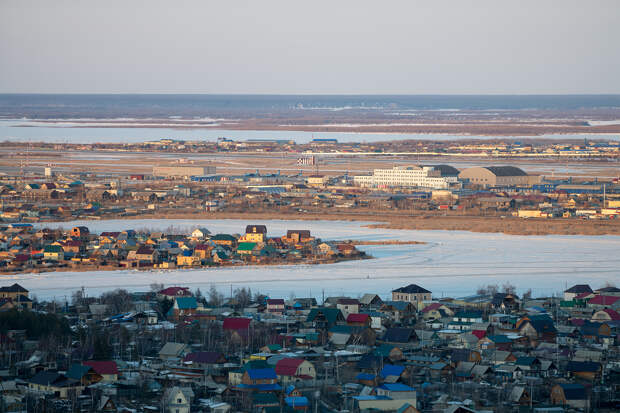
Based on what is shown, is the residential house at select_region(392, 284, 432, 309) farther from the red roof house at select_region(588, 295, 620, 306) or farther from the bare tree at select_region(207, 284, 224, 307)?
the bare tree at select_region(207, 284, 224, 307)

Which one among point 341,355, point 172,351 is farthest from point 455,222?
point 172,351

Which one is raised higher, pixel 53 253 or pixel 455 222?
pixel 53 253

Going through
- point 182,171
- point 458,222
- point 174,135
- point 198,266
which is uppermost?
point 198,266

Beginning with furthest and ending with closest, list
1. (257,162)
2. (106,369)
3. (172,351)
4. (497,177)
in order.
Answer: (257,162) → (497,177) → (172,351) → (106,369)

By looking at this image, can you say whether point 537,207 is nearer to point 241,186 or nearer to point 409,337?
point 241,186

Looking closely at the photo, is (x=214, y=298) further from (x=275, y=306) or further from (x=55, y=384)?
(x=55, y=384)

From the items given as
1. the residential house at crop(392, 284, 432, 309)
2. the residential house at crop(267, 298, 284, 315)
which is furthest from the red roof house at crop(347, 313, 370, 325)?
the residential house at crop(392, 284, 432, 309)
